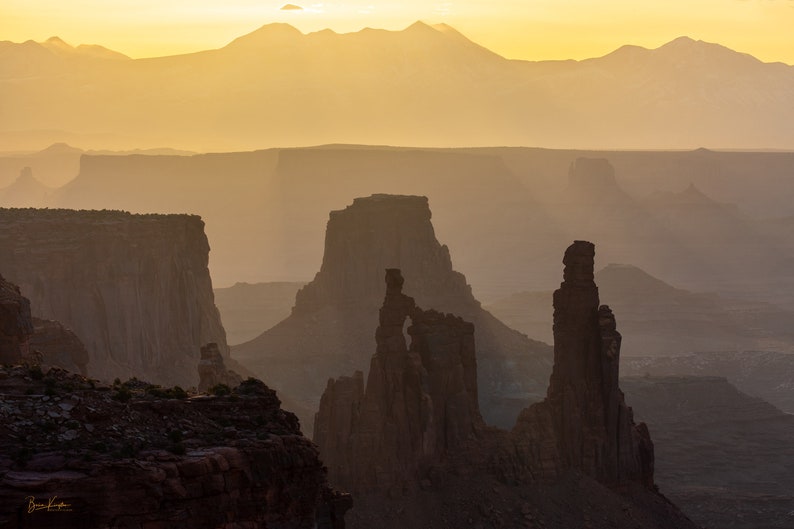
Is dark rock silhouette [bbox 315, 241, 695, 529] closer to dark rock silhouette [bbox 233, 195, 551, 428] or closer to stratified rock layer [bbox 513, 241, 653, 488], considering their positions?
stratified rock layer [bbox 513, 241, 653, 488]

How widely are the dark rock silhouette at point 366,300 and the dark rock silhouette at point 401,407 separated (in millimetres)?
52857

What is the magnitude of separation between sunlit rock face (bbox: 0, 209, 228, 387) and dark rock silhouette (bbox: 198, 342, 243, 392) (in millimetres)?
16015

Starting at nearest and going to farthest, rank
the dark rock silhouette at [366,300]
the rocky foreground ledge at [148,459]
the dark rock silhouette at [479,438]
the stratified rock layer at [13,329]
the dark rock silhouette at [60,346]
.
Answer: the rocky foreground ledge at [148,459] → the stratified rock layer at [13,329] → the dark rock silhouette at [479,438] → the dark rock silhouette at [60,346] → the dark rock silhouette at [366,300]

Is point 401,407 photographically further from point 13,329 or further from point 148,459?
point 148,459

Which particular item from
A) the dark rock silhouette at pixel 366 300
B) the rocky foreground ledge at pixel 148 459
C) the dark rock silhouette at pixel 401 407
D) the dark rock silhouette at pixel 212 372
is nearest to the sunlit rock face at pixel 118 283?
the dark rock silhouette at pixel 212 372

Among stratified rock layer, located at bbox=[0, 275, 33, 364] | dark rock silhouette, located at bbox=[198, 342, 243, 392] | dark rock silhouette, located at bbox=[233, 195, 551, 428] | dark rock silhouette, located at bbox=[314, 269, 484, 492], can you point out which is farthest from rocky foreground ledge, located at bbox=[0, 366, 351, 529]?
dark rock silhouette, located at bbox=[233, 195, 551, 428]

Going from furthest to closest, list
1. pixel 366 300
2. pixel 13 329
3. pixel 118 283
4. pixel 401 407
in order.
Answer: pixel 366 300, pixel 118 283, pixel 401 407, pixel 13 329

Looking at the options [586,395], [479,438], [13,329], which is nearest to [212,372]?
[479,438]

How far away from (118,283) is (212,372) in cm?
3150

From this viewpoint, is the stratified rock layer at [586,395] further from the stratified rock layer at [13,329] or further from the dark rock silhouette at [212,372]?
the stratified rock layer at [13,329]

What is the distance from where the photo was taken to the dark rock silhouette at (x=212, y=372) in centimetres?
8225

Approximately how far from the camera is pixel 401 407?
8238cm

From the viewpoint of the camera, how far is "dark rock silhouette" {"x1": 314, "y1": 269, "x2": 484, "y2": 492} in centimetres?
8119
